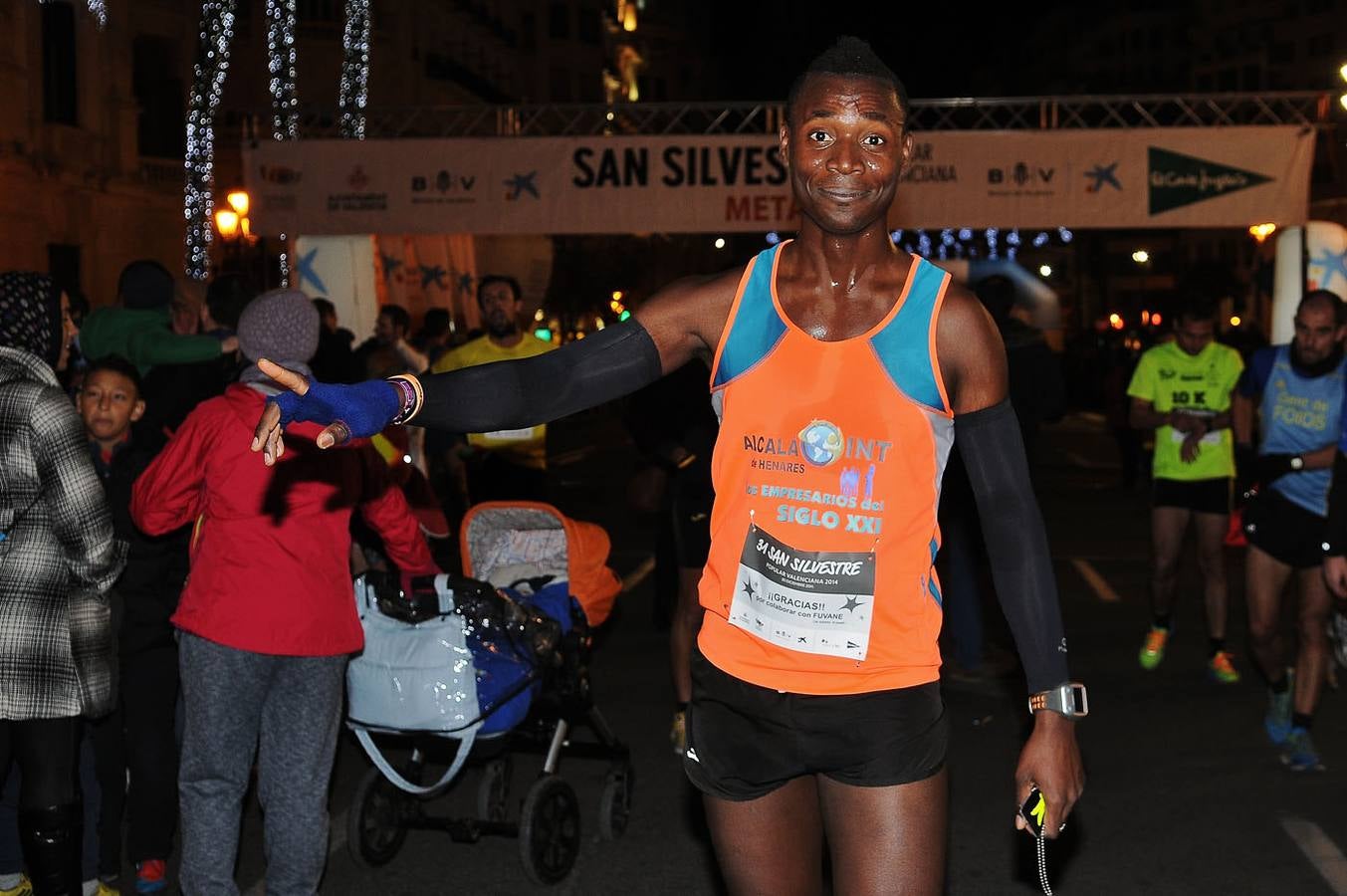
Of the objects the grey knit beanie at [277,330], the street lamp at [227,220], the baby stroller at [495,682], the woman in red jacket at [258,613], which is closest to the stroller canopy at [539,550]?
the baby stroller at [495,682]

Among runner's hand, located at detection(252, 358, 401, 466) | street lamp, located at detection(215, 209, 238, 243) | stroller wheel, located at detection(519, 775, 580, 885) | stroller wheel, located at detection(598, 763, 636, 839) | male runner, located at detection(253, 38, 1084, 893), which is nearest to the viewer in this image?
runner's hand, located at detection(252, 358, 401, 466)

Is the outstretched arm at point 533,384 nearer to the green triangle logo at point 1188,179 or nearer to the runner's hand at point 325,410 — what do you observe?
the runner's hand at point 325,410

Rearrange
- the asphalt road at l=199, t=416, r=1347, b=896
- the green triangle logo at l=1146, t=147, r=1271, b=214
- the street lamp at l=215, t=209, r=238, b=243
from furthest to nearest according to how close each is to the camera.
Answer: the street lamp at l=215, t=209, r=238, b=243, the green triangle logo at l=1146, t=147, r=1271, b=214, the asphalt road at l=199, t=416, r=1347, b=896

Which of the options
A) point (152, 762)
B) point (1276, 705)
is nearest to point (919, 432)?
point (152, 762)

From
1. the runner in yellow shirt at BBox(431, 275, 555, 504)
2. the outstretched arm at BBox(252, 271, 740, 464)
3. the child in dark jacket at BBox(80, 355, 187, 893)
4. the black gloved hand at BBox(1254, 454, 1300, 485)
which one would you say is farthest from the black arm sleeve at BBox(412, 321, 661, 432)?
the runner in yellow shirt at BBox(431, 275, 555, 504)

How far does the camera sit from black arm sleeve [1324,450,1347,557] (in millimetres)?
6336

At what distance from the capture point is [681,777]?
23.6 feet

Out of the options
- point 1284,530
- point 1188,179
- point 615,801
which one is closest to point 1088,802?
point 1284,530

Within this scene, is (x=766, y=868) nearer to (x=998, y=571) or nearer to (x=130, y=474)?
(x=998, y=571)

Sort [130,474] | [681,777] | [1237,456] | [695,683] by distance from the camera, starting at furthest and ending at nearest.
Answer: [1237,456] < [681,777] < [130,474] < [695,683]

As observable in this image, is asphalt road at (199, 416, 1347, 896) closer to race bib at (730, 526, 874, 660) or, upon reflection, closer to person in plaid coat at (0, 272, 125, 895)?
race bib at (730, 526, 874, 660)

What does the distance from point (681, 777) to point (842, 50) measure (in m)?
4.58

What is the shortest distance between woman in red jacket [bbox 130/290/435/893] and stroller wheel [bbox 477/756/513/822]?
136 cm

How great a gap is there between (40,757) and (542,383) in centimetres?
237
